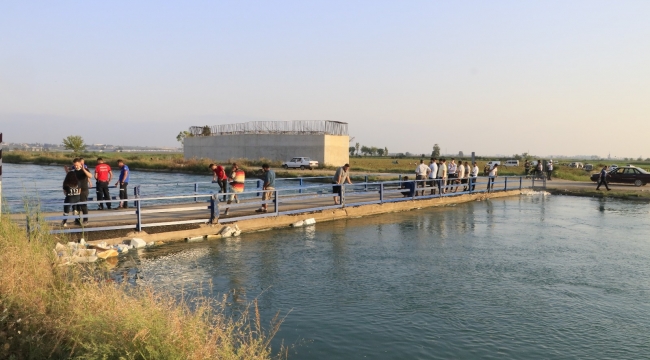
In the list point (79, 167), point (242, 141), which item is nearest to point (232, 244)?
point (79, 167)

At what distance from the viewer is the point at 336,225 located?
19188mm

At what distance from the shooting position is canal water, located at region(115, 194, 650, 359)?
311 inches

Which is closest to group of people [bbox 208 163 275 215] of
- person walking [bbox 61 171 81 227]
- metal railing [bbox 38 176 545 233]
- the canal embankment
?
metal railing [bbox 38 176 545 233]

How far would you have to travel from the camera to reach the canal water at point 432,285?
25.9 feet

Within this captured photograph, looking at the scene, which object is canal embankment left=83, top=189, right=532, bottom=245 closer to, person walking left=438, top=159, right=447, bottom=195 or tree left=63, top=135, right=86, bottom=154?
person walking left=438, top=159, right=447, bottom=195

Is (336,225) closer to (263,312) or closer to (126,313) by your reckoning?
(263,312)

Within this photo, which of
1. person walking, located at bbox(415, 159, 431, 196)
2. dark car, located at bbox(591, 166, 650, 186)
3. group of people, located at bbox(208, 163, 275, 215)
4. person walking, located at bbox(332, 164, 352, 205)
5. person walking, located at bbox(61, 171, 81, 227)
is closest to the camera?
person walking, located at bbox(61, 171, 81, 227)

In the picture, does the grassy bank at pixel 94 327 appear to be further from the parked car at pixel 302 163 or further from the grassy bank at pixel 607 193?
the parked car at pixel 302 163

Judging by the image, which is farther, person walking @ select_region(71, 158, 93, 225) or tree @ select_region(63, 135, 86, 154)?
tree @ select_region(63, 135, 86, 154)

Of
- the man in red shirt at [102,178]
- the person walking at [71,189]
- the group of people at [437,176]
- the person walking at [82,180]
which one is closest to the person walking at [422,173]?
the group of people at [437,176]

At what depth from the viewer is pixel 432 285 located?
36.0 ft

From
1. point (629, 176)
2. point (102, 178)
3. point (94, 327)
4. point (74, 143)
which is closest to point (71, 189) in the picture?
point (102, 178)

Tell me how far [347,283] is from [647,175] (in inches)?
1312

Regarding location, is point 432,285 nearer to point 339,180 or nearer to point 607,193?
point 339,180
